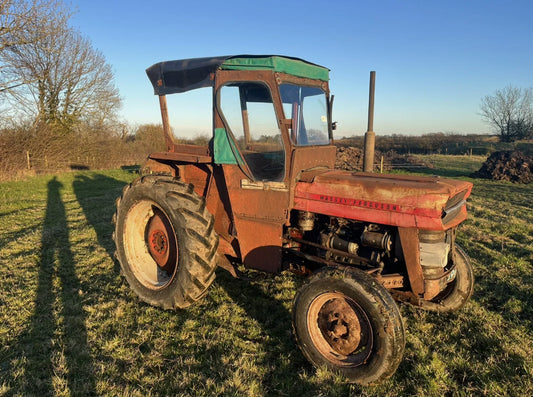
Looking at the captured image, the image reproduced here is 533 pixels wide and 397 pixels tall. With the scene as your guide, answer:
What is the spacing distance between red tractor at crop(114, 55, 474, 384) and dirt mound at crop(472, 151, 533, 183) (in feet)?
51.7

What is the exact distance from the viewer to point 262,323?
368 cm

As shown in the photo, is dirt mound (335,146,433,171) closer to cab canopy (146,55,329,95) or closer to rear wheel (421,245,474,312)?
rear wheel (421,245,474,312)

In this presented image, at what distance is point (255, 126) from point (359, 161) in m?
16.9

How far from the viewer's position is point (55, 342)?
329cm

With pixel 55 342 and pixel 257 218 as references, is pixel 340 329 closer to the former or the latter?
pixel 257 218

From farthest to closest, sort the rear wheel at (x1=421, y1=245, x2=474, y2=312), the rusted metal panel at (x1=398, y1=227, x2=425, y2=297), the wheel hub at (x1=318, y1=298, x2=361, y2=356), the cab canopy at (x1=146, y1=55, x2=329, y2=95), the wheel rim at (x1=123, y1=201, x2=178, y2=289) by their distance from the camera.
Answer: the wheel rim at (x1=123, y1=201, x2=178, y2=289) → the rear wheel at (x1=421, y1=245, x2=474, y2=312) → the cab canopy at (x1=146, y1=55, x2=329, y2=95) → the rusted metal panel at (x1=398, y1=227, x2=425, y2=297) → the wheel hub at (x1=318, y1=298, x2=361, y2=356)

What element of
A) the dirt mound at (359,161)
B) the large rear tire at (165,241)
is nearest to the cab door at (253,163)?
the large rear tire at (165,241)

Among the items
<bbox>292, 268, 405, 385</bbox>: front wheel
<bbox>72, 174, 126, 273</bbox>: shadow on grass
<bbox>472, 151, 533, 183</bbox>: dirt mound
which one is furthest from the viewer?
<bbox>472, 151, 533, 183</bbox>: dirt mound

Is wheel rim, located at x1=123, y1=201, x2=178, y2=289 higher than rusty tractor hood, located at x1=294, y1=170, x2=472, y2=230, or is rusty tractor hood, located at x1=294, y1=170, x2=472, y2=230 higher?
rusty tractor hood, located at x1=294, y1=170, x2=472, y2=230

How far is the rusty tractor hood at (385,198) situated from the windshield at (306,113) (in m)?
0.43

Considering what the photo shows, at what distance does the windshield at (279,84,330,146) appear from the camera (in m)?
3.50

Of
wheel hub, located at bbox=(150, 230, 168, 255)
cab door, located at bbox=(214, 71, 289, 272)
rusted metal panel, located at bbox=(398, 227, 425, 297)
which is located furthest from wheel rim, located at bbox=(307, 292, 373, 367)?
wheel hub, located at bbox=(150, 230, 168, 255)

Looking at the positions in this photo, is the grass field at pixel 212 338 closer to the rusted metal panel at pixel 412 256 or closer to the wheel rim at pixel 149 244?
the wheel rim at pixel 149 244

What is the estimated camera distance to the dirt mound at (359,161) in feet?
61.4
